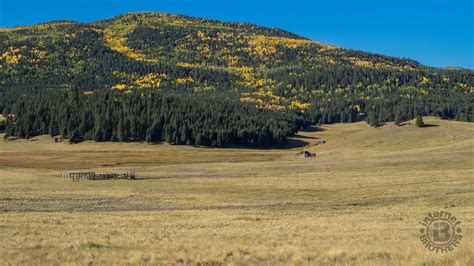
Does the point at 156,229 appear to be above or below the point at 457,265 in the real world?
below

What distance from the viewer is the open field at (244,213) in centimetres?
1823

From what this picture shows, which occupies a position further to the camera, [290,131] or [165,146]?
[290,131]

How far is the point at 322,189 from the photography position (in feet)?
177

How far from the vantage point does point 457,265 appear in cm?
1338

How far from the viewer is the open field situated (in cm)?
1823

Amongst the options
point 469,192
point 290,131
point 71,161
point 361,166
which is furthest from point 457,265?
point 290,131

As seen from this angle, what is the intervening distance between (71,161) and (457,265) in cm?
9955

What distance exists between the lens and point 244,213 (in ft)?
119

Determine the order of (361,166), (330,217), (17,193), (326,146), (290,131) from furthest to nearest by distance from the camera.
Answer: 1. (290,131)
2. (326,146)
3. (361,166)
4. (17,193)
5. (330,217)

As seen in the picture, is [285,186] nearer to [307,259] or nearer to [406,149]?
[307,259]

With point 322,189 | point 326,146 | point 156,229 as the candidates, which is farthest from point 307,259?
point 326,146

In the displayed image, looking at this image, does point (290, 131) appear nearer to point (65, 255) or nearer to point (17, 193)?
point (17, 193)

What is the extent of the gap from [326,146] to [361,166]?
2231 inches

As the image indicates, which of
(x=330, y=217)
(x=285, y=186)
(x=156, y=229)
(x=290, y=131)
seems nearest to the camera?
(x=156, y=229)
